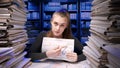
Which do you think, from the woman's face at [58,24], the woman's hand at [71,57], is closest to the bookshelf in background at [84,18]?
the woman's face at [58,24]

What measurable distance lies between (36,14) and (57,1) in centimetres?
89

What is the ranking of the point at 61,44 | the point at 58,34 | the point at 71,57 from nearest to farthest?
the point at 61,44, the point at 71,57, the point at 58,34

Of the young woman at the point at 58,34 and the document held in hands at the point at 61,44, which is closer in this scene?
the document held in hands at the point at 61,44

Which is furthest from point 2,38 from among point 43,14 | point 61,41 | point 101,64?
point 43,14

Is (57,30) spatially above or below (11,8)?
below

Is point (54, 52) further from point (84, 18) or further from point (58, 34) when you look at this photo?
point (84, 18)

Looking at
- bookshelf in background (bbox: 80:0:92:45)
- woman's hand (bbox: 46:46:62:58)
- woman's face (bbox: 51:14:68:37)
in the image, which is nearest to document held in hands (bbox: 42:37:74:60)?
woman's hand (bbox: 46:46:62:58)

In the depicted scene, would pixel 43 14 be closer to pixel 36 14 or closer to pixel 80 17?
pixel 36 14

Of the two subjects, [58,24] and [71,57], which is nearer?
[71,57]

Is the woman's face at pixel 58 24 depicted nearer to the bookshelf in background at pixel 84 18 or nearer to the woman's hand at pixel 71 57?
the woman's hand at pixel 71 57

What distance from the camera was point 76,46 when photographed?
130 inches

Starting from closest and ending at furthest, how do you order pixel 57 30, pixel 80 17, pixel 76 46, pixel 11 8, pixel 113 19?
1. pixel 113 19
2. pixel 11 8
3. pixel 57 30
4. pixel 76 46
5. pixel 80 17

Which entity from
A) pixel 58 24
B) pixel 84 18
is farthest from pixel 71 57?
pixel 84 18

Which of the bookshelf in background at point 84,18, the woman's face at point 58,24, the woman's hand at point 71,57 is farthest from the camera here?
the bookshelf in background at point 84,18
